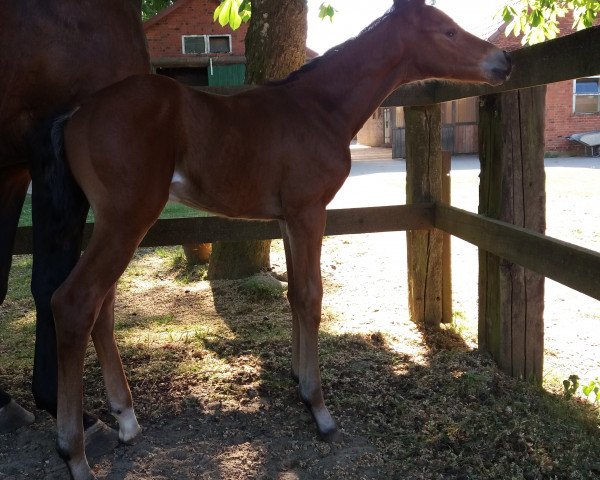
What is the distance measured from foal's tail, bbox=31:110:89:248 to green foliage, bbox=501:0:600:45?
5679 mm

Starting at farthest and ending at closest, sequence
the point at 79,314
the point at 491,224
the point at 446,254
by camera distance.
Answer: the point at 446,254
the point at 491,224
the point at 79,314

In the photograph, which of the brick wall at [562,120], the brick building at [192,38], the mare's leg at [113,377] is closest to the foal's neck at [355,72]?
the mare's leg at [113,377]

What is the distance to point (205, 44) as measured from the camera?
19906 millimetres

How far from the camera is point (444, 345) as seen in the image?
3977 mm

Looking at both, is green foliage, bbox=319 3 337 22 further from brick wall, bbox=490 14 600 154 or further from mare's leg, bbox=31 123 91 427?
brick wall, bbox=490 14 600 154

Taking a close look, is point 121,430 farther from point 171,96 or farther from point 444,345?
point 444,345

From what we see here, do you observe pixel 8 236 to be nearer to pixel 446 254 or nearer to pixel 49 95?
pixel 49 95

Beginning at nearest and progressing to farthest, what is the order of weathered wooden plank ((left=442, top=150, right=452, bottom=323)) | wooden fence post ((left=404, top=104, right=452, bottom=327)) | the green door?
1. wooden fence post ((left=404, top=104, right=452, bottom=327))
2. weathered wooden plank ((left=442, top=150, right=452, bottom=323))
3. the green door

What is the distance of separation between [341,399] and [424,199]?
5.47 feet

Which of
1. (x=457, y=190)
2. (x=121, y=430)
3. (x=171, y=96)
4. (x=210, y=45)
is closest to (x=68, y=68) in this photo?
(x=171, y=96)

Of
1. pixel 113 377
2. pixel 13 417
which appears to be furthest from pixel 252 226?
pixel 13 417

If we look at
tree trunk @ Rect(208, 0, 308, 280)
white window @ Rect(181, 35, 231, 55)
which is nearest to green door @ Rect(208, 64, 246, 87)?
white window @ Rect(181, 35, 231, 55)

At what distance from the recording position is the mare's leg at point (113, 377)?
9.12ft

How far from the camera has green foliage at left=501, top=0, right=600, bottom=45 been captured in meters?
6.32
